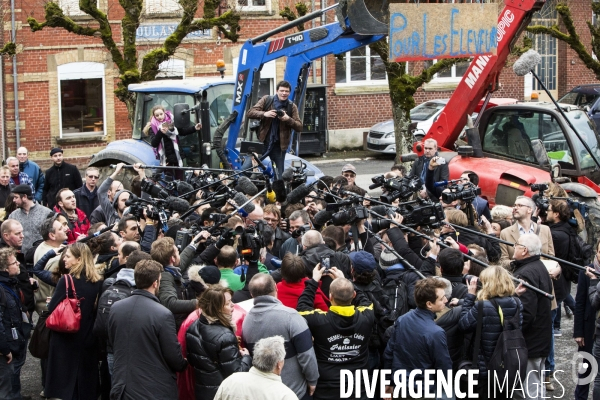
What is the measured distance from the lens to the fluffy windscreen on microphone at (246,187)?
1041 cm

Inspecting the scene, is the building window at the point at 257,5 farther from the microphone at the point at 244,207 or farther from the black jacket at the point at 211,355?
the black jacket at the point at 211,355

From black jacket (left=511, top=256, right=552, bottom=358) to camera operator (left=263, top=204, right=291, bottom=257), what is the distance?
2429 millimetres

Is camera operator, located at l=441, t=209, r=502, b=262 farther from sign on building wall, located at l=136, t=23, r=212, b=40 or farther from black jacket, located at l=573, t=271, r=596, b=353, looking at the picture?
sign on building wall, located at l=136, t=23, r=212, b=40

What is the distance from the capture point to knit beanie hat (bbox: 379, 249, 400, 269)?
26.8ft

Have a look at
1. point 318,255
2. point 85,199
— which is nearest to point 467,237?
point 318,255

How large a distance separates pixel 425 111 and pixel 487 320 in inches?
738

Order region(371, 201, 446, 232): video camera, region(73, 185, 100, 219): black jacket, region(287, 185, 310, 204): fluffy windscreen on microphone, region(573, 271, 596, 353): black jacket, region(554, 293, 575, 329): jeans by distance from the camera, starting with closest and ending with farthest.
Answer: region(573, 271, 596, 353): black jacket
region(371, 201, 446, 232): video camera
region(287, 185, 310, 204): fluffy windscreen on microphone
region(554, 293, 575, 329): jeans
region(73, 185, 100, 219): black jacket

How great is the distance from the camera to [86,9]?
707 inches

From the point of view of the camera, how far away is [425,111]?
2545cm

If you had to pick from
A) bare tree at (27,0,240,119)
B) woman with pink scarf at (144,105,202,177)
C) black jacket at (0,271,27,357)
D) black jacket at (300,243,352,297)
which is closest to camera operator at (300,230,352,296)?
black jacket at (300,243,352,297)

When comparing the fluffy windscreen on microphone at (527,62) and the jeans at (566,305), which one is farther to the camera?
the fluffy windscreen on microphone at (527,62)

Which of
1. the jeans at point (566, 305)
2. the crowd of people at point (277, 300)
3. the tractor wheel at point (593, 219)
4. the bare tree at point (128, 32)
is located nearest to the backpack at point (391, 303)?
the crowd of people at point (277, 300)

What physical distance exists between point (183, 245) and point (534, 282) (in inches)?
123

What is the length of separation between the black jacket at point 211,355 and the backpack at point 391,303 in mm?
1326
